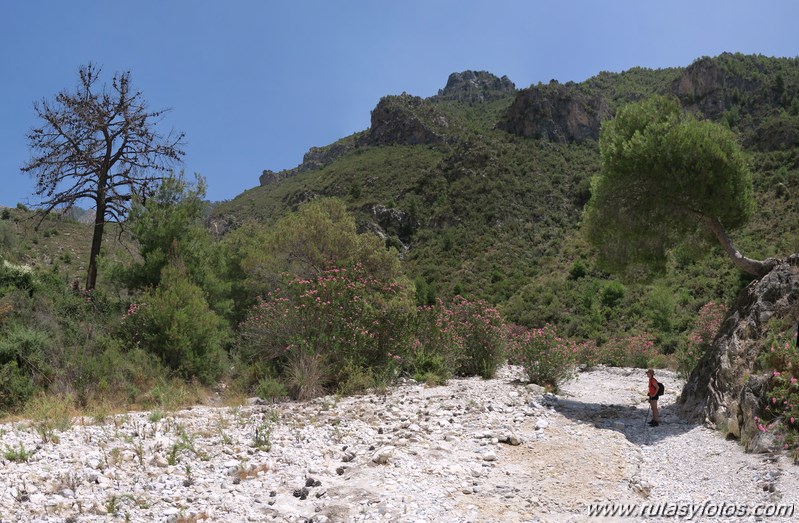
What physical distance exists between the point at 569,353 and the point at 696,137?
610cm

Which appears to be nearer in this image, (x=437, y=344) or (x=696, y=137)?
(x=696, y=137)

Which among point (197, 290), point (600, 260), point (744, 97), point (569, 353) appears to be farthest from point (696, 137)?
point (744, 97)

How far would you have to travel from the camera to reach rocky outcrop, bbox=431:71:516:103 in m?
123

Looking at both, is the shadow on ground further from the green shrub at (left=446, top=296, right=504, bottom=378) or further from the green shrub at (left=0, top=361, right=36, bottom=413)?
the green shrub at (left=0, top=361, right=36, bottom=413)

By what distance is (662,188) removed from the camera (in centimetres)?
1140

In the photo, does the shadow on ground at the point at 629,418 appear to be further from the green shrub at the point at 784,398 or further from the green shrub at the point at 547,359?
the green shrub at the point at 784,398

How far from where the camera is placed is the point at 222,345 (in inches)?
564

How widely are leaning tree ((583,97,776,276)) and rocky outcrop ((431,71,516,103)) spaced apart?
110236 millimetres

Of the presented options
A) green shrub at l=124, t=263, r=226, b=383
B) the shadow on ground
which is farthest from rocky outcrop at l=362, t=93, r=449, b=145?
the shadow on ground

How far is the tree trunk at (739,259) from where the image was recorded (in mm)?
10438

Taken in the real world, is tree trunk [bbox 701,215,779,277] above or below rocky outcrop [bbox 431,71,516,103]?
below

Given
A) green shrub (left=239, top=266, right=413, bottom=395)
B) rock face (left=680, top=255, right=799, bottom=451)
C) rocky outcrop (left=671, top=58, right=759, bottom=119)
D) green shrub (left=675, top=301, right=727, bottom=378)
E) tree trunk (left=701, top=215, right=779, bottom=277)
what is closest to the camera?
rock face (left=680, top=255, right=799, bottom=451)

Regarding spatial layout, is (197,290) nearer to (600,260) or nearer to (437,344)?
(437,344)

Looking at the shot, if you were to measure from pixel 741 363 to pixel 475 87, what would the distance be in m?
134
